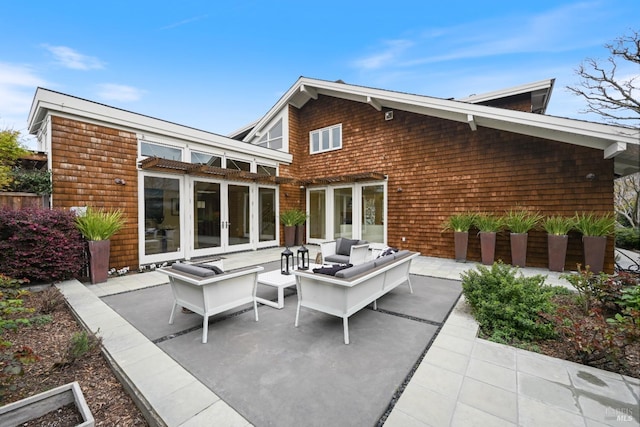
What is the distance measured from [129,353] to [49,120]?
548 centimetres

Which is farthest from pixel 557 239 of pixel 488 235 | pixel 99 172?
pixel 99 172

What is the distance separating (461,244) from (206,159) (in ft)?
25.4

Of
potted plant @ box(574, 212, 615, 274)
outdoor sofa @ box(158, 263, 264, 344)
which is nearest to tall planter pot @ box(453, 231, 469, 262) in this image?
potted plant @ box(574, 212, 615, 274)

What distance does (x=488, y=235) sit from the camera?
257 inches

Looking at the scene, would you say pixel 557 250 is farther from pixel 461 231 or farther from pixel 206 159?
pixel 206 159

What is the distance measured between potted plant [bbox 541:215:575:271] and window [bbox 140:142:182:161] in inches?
373

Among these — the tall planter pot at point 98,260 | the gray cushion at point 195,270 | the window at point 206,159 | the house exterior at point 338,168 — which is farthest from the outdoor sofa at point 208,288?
the window at point 206,159

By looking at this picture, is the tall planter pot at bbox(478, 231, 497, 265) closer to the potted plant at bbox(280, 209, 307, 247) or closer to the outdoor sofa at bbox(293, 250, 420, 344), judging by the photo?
the outdoor sofa at bbox(293, 250, 420, 344)

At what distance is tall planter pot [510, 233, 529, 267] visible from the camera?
625 centimetres

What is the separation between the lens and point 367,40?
33.9 ft

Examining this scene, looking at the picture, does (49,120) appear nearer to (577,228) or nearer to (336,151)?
(336,151)

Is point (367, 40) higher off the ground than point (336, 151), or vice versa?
point (367, 40)

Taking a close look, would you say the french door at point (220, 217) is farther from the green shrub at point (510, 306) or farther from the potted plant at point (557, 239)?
the potted plant at point (557, 239)

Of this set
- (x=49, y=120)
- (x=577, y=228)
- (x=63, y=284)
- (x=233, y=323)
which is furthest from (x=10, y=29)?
(x=577, y=228)
